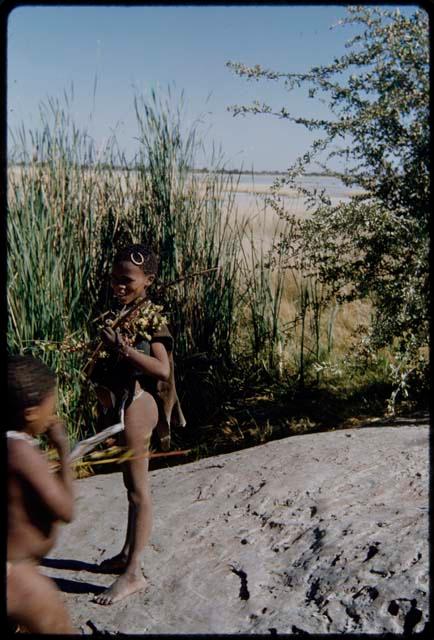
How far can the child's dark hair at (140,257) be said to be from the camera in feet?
10.6

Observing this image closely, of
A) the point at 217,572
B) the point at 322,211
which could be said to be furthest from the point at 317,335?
the point at 217,572

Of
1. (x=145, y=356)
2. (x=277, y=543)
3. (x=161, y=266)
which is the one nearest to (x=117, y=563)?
(x=277, y=543)

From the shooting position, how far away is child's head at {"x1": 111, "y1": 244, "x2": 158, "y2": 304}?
3213 millimetres

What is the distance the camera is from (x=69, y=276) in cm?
535

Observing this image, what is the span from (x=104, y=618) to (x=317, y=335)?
3.39 meters

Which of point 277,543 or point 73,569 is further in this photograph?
point 73,569

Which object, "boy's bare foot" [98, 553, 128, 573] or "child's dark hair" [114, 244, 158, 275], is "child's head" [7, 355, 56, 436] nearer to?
"child's dark hair" [114, 244, 158, 275]

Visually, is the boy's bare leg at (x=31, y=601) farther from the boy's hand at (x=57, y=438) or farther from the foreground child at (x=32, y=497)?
the boy's hand at (x=57, y=438)

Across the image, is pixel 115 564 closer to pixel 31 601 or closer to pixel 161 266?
pixel 31 601

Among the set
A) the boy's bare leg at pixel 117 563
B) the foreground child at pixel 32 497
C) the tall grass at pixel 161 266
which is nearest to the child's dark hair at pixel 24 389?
the foreground child at pixel 32 497

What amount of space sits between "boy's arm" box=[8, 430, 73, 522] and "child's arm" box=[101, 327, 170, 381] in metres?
0.83

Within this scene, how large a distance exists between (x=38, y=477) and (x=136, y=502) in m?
1.07

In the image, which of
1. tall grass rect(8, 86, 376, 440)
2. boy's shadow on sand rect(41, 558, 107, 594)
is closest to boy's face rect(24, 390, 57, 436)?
boy's shadow on sand rect(41, 558, 107, 594)

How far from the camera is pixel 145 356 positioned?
121 inches
